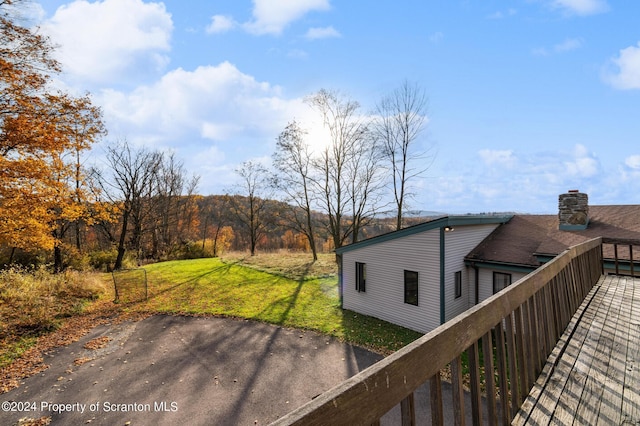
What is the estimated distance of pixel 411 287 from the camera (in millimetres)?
10523

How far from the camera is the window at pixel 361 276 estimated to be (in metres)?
12.1

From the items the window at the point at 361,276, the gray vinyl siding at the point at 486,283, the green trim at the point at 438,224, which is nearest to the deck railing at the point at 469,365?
the green trim at the point at 438,224

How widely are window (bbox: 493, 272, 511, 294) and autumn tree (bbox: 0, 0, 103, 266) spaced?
1598cm

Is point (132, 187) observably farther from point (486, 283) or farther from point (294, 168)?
point (486, 283)

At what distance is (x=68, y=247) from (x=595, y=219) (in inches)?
1163

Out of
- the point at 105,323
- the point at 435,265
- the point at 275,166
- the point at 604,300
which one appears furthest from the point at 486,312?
the point at 275,166

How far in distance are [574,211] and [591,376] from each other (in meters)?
11.1

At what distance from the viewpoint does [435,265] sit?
9836 millimetres

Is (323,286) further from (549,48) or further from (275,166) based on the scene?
(549,48)

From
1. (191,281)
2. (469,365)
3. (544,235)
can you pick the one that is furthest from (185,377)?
(544,235)

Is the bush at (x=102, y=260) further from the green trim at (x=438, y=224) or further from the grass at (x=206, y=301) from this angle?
the green trim at (x=438, y=224)

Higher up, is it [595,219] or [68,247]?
[595,219]

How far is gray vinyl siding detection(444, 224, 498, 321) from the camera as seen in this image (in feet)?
32.3

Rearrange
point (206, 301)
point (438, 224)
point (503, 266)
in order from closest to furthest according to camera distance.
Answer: point (438, 224) → point (503, 266) → point (206, 301)
